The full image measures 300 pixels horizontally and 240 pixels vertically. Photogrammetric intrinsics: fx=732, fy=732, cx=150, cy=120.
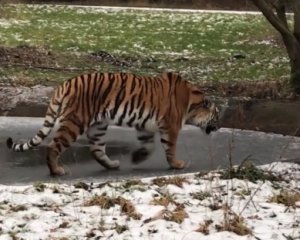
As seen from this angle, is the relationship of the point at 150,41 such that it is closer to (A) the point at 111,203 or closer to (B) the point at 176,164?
(B) the point at 176,164

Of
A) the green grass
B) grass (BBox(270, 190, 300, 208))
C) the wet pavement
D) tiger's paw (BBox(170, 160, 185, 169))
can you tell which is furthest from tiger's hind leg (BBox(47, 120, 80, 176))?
the green grass

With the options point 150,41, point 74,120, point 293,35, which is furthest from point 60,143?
point 150,41

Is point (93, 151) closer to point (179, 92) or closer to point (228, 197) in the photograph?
point (179, 92)

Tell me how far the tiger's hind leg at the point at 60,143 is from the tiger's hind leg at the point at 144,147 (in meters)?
1.13

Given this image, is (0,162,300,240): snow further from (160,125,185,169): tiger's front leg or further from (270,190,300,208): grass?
(160,125,185,169): tiger's front leg

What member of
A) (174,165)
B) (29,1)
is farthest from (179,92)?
(29,1)

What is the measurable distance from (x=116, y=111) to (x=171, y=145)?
81cm

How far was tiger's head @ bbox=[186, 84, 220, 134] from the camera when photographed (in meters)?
9.57

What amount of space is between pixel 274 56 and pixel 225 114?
6905mm

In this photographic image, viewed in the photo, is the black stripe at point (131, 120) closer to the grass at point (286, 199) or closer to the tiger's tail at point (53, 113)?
the tiger's tail at point (53, 113)

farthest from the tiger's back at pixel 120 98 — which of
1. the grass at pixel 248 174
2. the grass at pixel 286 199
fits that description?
the grass at pixel 286 199

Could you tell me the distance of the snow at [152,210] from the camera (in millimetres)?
5895

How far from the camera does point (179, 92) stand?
372 inches

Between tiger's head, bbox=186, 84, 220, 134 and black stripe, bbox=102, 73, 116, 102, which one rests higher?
black stripe, bbox=102, 73, 116, 102
